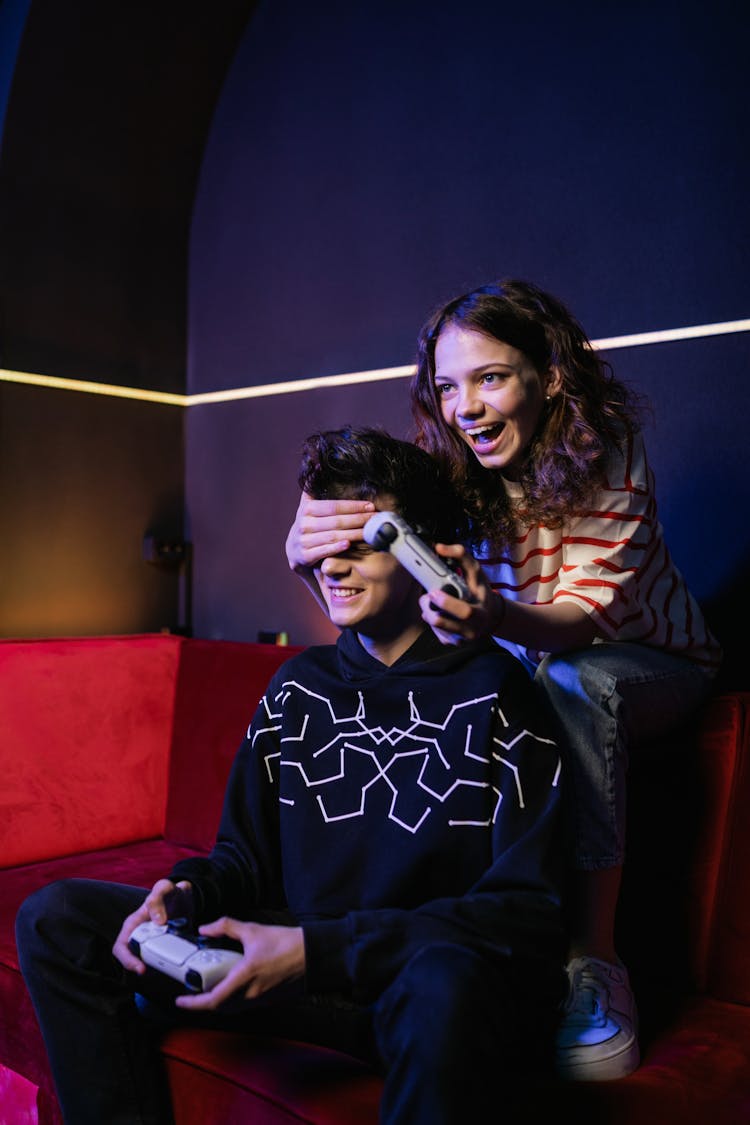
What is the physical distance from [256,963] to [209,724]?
3.75 feet

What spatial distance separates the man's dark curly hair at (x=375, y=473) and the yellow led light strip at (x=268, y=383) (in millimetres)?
861

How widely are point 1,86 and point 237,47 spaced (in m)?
0.72

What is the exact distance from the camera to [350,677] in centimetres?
142

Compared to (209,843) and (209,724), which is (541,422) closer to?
(209,724)

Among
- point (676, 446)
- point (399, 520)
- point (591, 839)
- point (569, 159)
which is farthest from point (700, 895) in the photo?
point (569, 159)

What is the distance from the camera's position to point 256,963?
105 cm

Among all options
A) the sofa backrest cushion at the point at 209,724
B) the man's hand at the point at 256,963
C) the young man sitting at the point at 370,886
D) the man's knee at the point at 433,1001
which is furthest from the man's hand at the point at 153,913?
the sofa backrest cushion at the point at 209,724

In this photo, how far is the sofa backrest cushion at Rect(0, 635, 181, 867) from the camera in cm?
210

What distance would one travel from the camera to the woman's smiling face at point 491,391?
59.9 inches

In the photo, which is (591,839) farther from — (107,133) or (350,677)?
(107,133)

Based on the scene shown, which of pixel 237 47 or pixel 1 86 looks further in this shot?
pixel 237 47

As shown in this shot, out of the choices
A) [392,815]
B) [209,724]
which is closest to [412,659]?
[392,815]

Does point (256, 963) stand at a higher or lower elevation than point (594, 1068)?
higher

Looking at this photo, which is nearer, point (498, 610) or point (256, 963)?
point (256, 963)
